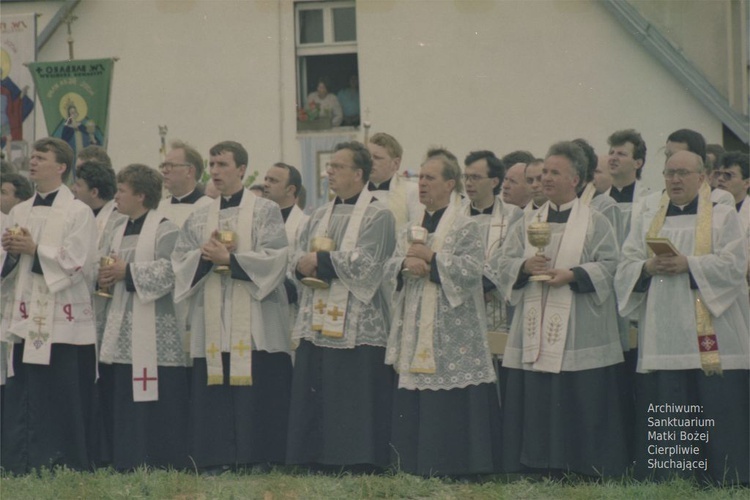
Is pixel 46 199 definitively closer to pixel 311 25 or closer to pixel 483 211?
pixel 483 211

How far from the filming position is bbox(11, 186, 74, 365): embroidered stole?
384 inches

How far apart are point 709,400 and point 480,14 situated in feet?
27.8

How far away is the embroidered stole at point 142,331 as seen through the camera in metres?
9.87

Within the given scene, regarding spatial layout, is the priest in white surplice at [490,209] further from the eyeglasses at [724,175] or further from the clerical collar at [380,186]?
the eyeglasses at [724,175]

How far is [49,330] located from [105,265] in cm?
64

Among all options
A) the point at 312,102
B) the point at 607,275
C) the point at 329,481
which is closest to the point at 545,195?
the point at 607,275

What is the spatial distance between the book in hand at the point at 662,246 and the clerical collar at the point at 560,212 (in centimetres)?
77

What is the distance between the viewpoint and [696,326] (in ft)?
28.3

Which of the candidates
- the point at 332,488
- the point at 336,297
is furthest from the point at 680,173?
the point at 332,488

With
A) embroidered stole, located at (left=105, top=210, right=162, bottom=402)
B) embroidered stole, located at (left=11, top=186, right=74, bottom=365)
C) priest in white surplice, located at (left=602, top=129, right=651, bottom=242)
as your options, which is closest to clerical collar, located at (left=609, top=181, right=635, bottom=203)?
priest in white surplice, located at (left=602, top=129, right=651, bottom=242)

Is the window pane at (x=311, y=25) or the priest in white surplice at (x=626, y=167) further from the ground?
the window pane at (x=311, y=25)

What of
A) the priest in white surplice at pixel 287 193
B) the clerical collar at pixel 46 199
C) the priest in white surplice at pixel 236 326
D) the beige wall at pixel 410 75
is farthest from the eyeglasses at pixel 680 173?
the beige wall at pixel 410 75

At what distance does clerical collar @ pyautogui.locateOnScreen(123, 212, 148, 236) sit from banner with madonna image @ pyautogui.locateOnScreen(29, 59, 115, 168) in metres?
3.35

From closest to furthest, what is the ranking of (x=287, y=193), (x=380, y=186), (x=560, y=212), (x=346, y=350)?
1. (x=560, y=212)
2. (x=346, y=350)
3. (x=380, y=186)
4. (x=287, y=193)
